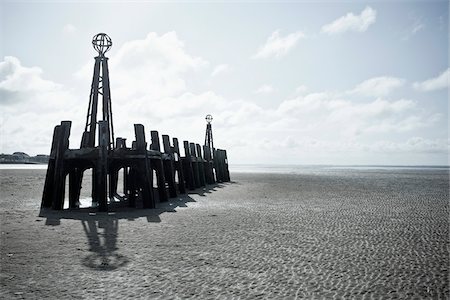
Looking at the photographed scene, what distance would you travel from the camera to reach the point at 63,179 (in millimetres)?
11969

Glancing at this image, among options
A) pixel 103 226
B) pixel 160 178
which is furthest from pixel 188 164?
pixel 103 226

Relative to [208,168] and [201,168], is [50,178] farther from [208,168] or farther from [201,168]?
[208,168]

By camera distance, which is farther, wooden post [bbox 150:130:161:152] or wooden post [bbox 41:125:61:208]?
wooden post [bbox 150:130:161:152]

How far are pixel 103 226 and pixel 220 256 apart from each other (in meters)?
3.91

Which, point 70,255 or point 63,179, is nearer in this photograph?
point 70,255

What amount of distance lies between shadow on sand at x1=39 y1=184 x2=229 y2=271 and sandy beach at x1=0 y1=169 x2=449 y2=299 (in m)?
0.02

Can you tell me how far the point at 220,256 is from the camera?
6.21 meters

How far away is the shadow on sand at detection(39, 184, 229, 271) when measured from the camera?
5727 mm

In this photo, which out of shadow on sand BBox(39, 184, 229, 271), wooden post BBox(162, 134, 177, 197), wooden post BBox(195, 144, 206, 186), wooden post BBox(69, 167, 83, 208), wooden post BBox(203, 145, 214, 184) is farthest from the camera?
wooden post BBox(203, 145, 214, 184)

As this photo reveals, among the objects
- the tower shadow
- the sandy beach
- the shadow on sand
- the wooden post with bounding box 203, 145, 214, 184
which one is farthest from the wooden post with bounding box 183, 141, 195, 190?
the tower shadow

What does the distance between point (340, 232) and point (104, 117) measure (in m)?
9.97

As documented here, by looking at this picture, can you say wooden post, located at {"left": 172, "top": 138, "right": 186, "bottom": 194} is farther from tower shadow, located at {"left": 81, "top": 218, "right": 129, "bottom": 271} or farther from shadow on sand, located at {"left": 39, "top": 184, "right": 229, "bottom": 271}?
tower shadow, located at {"left": 81, "top": 218, "right": 129, "bottom": 271}

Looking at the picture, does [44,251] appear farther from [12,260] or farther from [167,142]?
[167,142]

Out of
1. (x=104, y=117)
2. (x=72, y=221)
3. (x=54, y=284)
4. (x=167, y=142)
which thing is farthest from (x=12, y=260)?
(x=167, y=142)
